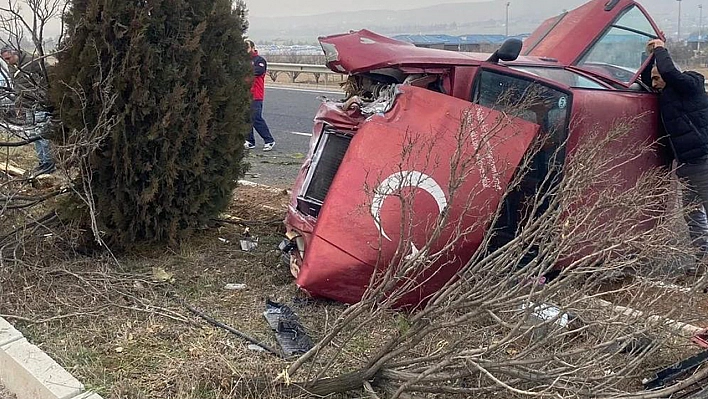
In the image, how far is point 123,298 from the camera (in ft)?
13.1

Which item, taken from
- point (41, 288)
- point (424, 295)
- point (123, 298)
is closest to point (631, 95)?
point (424, 295)

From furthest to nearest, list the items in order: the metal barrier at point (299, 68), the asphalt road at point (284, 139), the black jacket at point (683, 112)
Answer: the metal barrier at point (299, 68)
the asphalt road at point (284, 139)
the black jacket at point (683, 112)

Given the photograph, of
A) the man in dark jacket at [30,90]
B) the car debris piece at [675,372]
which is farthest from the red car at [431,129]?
the man in dark jacket at [30,90]

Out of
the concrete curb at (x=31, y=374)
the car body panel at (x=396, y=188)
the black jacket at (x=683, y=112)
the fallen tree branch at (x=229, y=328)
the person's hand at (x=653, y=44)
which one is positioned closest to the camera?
the concrete curb at (x=31, y=374)

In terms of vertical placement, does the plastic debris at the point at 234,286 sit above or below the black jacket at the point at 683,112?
below

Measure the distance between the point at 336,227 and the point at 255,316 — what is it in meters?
0.68

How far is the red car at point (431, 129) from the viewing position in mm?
3812

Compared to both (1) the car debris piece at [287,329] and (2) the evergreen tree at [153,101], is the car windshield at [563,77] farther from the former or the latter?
(1) the car debris piece at [287,329]

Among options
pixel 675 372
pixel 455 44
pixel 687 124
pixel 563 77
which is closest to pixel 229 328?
pixel 675 372

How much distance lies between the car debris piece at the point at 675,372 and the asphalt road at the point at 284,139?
5189 millimetres

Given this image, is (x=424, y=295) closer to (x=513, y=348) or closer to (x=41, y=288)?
(x=513, y=348)

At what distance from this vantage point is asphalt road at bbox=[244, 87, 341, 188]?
8.68 metres

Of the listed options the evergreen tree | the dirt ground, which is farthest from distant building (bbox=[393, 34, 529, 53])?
the dirt ground

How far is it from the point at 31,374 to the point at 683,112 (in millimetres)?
4150
